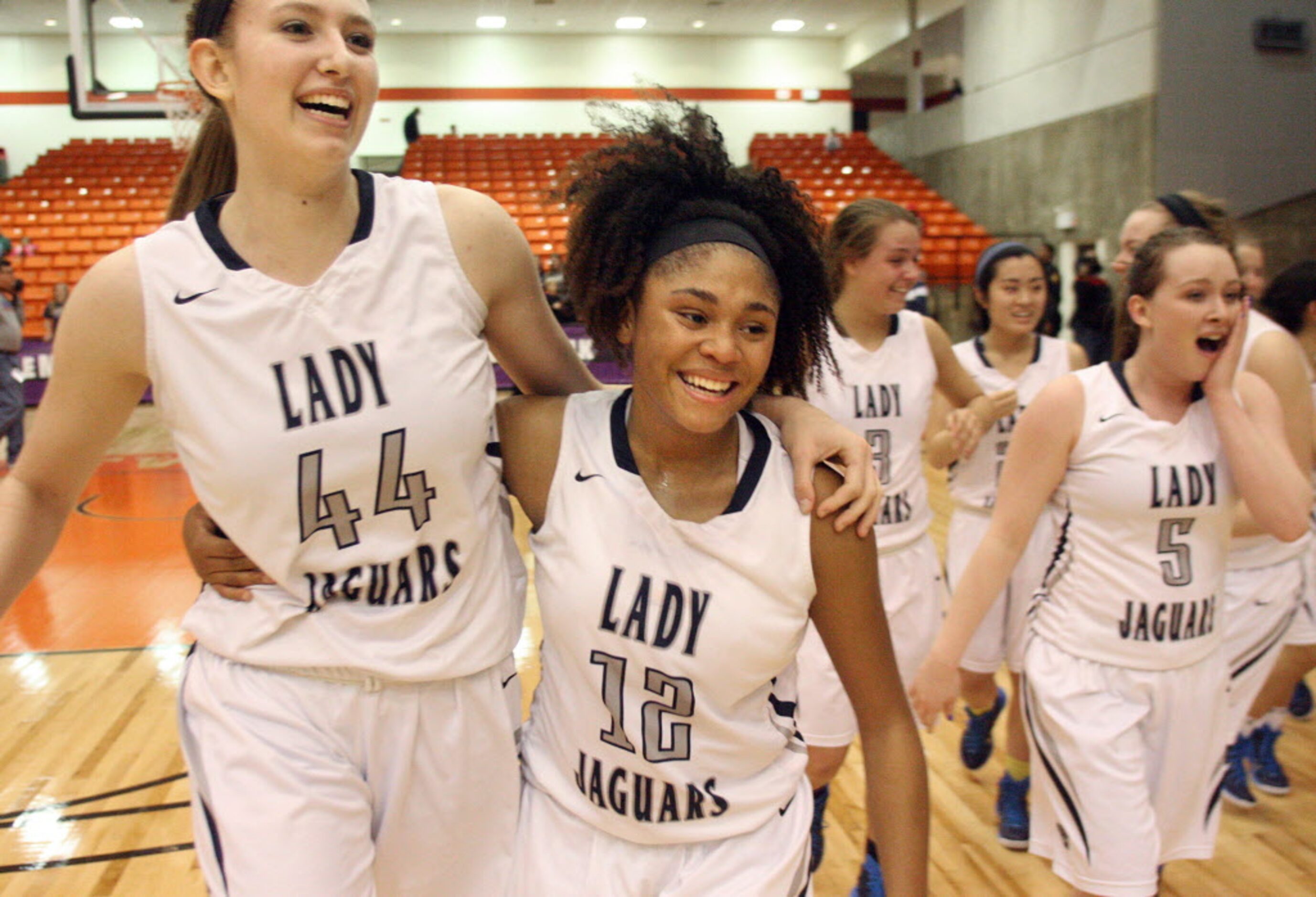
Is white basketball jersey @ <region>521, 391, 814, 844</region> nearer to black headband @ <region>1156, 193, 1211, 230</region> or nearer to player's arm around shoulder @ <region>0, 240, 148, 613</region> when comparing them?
player's arm around shoulder @ <region>0, 240, 148, 613</region>

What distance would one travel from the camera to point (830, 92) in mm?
21234

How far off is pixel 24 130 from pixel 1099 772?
22.6 meters

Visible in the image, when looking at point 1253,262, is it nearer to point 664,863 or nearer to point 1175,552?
point 1175,552

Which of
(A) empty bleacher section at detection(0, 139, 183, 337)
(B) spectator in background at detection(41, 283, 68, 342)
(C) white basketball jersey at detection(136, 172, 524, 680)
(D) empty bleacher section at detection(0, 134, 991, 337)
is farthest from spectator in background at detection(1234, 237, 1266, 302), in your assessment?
(A) empty bleacher section at detection(0, 139, 183, 337)

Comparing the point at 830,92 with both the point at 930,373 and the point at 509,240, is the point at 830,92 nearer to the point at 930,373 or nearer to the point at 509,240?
the point at 930,373

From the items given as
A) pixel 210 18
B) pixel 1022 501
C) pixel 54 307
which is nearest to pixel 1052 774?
pixel 1022 501

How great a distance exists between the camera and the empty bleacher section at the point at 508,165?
637 inches

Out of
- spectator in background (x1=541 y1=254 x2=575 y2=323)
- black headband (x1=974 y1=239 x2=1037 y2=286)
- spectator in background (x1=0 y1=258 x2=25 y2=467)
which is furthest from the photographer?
spectator in background (x1=541 y1=254 x2=575 y2=323)

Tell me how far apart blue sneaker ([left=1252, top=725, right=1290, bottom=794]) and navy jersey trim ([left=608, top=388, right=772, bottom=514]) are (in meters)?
3.06

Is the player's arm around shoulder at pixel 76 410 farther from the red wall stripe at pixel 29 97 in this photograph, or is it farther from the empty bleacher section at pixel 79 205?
the red wall stripe at pixel 29 97

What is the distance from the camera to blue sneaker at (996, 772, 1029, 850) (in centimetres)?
340

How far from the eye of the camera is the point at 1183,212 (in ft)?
11.0

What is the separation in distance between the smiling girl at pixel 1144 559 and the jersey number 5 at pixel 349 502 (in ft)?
4.58

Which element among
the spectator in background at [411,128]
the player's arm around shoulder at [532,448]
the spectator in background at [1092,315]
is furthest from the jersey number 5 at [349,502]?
the spectator in background at [411,128]
